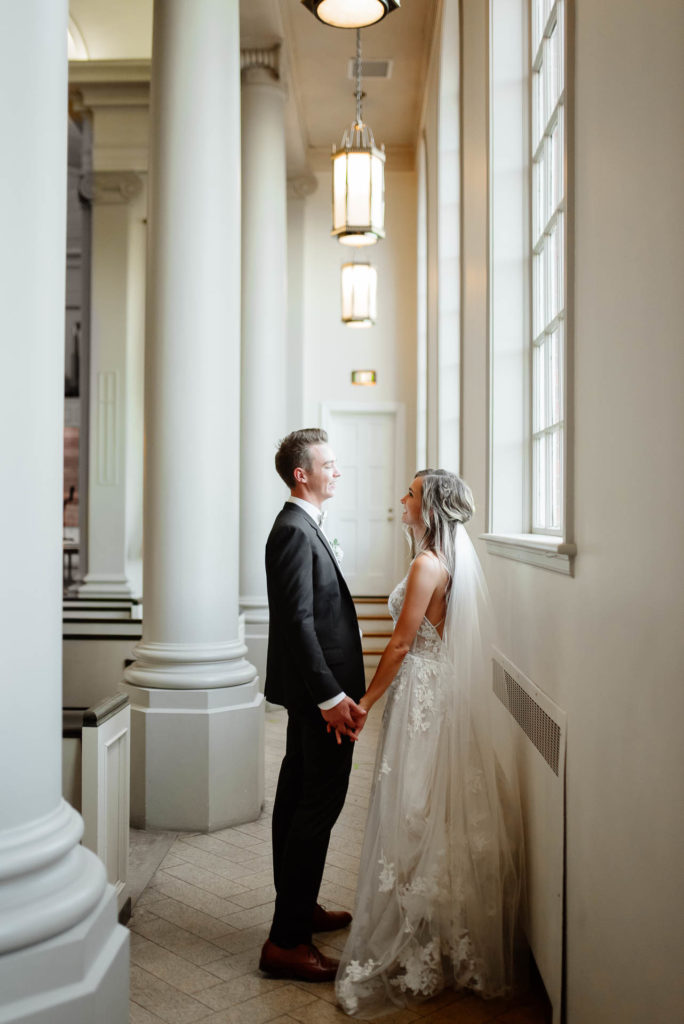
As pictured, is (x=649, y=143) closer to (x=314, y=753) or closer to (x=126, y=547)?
(x=314, y=753)

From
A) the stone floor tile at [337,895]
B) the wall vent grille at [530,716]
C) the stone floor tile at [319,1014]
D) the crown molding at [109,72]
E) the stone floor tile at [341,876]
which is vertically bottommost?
the stone floor tile at [341,876]

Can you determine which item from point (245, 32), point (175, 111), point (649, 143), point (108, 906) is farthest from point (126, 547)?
point (649, 143)

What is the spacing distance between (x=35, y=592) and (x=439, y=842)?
64.0 inches

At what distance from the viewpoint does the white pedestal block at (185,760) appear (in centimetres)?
462

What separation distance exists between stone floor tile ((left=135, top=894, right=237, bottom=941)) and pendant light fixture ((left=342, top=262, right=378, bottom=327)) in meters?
7.07

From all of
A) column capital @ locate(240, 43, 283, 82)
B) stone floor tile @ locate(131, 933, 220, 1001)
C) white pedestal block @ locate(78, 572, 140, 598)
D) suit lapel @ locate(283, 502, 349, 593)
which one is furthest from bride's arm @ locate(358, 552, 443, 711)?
white pedestal block @ locate(78, 572, 140, 598)

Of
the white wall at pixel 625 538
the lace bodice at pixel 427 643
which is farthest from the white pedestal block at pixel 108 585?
the white wall at pixel 625 538

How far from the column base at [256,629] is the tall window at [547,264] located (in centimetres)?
380

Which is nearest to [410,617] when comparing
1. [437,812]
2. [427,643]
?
[427,643]

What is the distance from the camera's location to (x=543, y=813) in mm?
2947

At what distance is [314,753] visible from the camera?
322 cm

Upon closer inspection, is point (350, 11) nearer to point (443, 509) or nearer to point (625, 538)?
point (443, 509)

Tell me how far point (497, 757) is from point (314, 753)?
2.13ft

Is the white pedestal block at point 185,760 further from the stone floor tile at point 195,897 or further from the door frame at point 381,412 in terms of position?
the door frame at point 381,412
